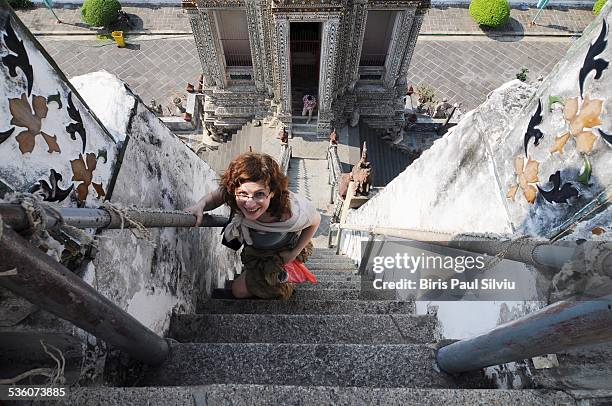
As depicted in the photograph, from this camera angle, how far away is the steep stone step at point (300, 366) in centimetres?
243

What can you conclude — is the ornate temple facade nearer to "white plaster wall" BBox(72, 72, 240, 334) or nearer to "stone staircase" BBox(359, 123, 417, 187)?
"stone staircase" BBox(359, 123, 417, 187)

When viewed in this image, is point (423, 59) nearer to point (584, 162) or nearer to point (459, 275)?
point (459, 275)

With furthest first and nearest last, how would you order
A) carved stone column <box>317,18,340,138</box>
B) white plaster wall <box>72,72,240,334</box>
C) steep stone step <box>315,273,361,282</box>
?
carved stone column <box>317,18,340,138</box> → steep stone step <box>315,273,361,282</box> → white plaster wall <box>72,72,240,334</box>

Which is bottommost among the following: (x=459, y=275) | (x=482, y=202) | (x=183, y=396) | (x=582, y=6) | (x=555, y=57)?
(x=183, y=396)

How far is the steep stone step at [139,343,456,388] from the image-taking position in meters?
2.43

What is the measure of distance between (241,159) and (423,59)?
15.0m

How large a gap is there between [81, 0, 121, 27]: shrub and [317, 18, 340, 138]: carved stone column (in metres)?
9.80

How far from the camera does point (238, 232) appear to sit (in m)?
3.79

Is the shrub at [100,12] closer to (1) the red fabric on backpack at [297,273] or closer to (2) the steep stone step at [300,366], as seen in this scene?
(1) the red fabric on backpack at [297,273]

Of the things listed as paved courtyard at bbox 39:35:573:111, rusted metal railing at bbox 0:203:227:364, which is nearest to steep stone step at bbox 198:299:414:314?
rusted metal railing at bbox 0:203:227:364

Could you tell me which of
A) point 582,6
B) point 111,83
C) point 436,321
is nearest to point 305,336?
point 436,321

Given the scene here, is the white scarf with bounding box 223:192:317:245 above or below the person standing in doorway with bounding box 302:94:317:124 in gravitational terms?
below

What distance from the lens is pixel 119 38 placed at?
15805 mm

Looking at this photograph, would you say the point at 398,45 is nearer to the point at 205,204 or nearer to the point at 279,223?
→ the point at 279,223
